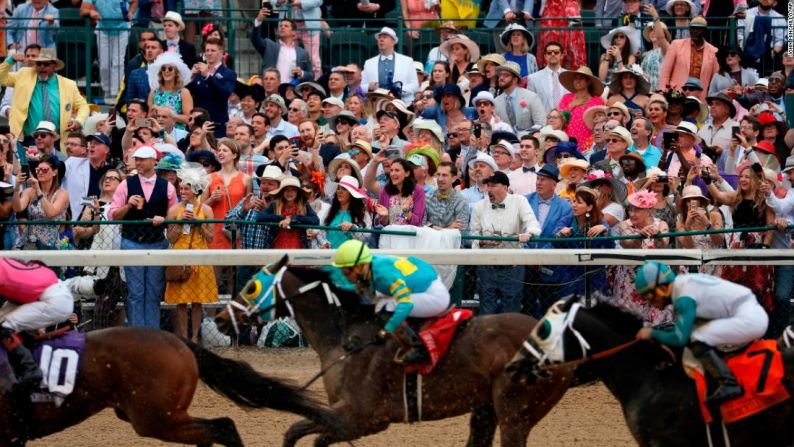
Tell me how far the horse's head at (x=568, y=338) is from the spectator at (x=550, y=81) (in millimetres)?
6703

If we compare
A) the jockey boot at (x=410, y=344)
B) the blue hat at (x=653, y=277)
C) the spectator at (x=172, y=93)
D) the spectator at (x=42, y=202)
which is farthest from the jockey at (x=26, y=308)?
the spectator at (x=172, y=93)

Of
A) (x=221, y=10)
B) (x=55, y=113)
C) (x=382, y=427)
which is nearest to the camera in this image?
(x=382, y=427)

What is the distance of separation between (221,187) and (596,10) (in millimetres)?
6463

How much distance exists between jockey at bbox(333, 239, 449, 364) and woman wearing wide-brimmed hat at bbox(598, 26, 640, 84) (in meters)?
6.75

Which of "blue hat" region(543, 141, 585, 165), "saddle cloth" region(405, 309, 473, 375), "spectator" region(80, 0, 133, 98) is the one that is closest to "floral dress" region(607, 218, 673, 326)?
"blue hat" region(543, 141, 585, 165)

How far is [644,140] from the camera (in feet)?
43.8

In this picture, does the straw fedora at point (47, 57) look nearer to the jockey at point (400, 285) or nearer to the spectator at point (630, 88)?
the spectator at point (630, 88)

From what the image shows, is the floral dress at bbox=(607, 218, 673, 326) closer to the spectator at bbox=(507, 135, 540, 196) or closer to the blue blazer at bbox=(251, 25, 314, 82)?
the spectator at bbox=(507, 135, 540, 196)

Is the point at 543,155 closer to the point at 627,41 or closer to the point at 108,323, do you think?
the point at 627,41

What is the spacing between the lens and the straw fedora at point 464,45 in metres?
15.8

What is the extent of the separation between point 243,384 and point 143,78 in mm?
6788

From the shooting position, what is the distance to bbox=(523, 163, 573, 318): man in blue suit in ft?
38.5

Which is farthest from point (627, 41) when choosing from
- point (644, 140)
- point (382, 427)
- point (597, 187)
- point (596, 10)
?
point (382, 427)

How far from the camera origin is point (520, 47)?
52.2ft
